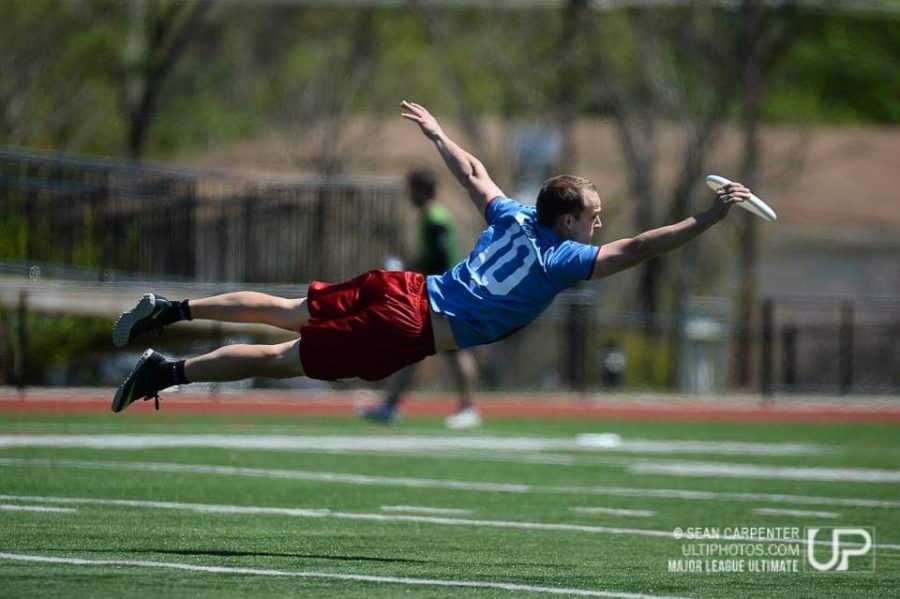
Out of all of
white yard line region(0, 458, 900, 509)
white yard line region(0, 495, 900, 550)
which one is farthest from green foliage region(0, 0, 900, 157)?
white yard line region(0, 495, 900, 550)

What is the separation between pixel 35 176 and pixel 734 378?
531 inches

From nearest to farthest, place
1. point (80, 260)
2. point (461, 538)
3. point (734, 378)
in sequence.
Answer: point (461, 538) → point (80, 260) → point (734, 378)

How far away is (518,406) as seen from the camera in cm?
2061

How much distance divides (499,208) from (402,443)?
6.04 metres

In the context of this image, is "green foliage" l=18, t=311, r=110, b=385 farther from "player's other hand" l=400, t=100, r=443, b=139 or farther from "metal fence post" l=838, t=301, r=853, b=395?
"player's other hand" l=400, t=100, r=443, b=139

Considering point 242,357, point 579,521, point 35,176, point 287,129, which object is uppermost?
point 287,129

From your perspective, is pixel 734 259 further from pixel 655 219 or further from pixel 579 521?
pixel 579 521

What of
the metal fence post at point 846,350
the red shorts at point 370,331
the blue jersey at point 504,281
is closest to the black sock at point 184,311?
the red shorts at point 370,331

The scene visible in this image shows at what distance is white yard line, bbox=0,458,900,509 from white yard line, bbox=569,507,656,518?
818mm

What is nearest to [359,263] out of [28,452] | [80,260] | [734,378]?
[80,260]

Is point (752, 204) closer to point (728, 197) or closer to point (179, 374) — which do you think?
point (728, 197)

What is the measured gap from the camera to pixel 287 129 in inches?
1499

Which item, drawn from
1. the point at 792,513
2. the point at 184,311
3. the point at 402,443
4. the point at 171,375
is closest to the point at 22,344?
the point at 402,443

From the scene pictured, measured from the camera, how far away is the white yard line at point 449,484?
10.6 meters
